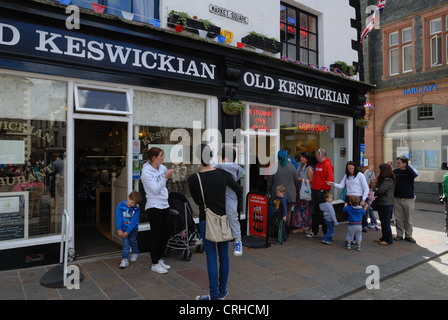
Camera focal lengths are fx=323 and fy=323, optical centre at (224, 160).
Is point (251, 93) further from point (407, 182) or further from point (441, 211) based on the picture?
point (441, 211)

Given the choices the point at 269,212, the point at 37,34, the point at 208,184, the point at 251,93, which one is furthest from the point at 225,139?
the point at 37,34

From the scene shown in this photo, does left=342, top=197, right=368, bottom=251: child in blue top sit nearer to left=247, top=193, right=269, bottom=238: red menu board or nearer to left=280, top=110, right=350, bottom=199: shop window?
left=247, top=193, right=269, bottom=238: red menu board

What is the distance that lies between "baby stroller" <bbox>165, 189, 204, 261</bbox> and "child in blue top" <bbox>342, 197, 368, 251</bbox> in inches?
115

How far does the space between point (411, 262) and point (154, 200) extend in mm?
4505

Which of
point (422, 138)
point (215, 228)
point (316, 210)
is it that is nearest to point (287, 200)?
point (316, 210)

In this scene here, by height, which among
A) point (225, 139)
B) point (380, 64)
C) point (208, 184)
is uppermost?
point (380, 64)

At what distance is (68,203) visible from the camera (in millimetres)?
5145

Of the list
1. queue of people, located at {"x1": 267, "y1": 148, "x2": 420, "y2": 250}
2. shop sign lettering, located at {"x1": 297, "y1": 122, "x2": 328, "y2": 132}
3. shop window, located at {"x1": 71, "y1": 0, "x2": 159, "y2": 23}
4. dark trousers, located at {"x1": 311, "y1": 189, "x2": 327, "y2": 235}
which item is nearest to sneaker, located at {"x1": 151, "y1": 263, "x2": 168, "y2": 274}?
queue of people, located at {"x1": 267, "y1": 148, "x2": 420, "y2": 250}

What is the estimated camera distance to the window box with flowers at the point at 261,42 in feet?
23.2

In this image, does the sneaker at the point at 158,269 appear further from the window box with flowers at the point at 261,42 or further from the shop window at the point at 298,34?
the shop window at the point at 298,34

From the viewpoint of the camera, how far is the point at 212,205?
369cm

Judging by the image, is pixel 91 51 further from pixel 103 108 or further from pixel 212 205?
pixel 212 205

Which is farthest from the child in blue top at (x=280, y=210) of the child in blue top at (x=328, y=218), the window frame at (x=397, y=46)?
the window frame at (x=397, y=46)

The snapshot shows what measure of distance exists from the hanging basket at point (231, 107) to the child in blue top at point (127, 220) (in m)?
2.67
